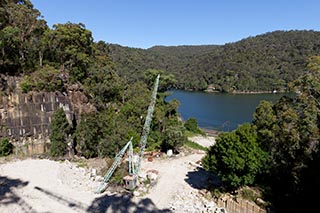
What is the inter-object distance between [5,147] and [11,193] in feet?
22.8

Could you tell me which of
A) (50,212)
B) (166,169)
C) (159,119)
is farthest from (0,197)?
(159,119)

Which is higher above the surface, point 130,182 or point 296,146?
point 296,146

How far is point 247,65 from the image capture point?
346 feet

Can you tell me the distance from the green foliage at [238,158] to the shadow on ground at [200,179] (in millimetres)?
2117

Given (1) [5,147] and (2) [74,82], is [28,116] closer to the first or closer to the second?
(1) [5,147]

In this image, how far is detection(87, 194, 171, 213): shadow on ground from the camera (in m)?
14.1

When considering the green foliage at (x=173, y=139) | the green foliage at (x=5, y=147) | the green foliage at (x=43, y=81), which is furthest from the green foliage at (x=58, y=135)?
the green foliage at (x=173, y=139)

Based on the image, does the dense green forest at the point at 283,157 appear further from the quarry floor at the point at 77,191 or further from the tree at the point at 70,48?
the tree at the point at 70,48

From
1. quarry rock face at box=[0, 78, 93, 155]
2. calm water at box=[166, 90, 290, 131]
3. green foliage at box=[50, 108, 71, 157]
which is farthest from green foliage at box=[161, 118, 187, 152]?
calm water at box=[166, 90, 290, 131]

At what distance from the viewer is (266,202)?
46.5ft

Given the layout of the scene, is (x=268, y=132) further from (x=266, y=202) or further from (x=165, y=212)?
(x=165, y=212)

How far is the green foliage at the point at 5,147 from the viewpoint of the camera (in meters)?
20.3

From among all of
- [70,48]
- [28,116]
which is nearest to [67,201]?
[28,116]

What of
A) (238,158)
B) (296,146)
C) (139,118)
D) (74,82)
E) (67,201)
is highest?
(74,82)
